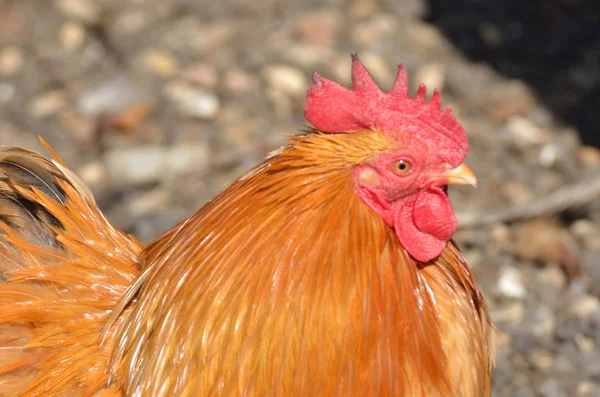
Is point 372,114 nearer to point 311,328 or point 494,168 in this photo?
point 311,328

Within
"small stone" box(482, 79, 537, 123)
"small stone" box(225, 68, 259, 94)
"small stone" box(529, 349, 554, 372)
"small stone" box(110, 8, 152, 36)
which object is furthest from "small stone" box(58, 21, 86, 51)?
"small stone" box(529, 349, 554, 372)

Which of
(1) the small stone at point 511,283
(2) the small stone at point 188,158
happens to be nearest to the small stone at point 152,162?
(2) the small stone at point 188,158

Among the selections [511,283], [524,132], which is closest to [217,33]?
[524,132]

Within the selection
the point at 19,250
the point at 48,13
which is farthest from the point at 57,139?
the point at 19,250

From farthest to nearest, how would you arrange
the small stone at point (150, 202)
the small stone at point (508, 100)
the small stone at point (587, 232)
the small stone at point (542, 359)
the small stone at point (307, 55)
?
the small stone at point (307, 55) → the small stone at point (508, 100) → the small stone at point (150, 202) → the small stone at point (587, 232) → the small stone at point (542, 359)

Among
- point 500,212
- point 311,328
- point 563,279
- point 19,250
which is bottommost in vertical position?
point 563,279

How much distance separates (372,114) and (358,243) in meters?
0.42

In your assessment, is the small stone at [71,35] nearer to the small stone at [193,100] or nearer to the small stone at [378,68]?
the small stone at [193,100]

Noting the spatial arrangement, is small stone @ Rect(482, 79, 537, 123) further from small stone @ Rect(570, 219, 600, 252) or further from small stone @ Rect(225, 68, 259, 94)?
small stone @ Rect(225, 68, 259, 94)

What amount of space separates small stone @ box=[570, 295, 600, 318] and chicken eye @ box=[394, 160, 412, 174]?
2424 mm

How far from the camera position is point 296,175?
2.74 m

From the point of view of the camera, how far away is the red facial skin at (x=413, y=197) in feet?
8.83

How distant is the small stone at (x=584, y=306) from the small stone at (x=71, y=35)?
13.4 feet

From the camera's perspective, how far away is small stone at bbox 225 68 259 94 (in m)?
6.10
